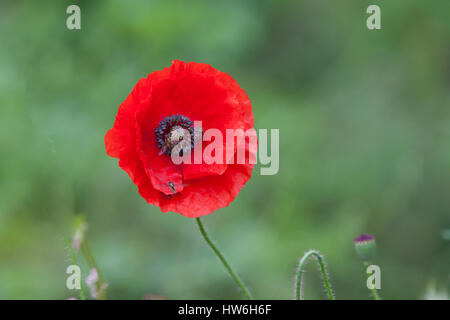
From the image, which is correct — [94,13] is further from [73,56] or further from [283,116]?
[283,116]

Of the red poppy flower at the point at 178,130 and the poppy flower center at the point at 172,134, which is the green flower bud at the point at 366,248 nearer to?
the red poppy flower at the point at 178,130

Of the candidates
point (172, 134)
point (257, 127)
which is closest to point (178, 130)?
point (172, 134)

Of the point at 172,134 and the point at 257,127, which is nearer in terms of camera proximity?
the point at 172,134

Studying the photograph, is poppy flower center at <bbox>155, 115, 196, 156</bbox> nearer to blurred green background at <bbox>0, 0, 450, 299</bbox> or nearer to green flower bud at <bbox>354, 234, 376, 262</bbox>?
green flower bud at <bbox>354, 234, 376, 262</bbox>

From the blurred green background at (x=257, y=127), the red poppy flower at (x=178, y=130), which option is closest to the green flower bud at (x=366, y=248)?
the red poppy flower at (x=178, y=130)

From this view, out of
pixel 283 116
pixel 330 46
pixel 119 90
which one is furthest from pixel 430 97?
pixel 119 90

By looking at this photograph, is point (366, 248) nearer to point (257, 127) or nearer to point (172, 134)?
point (172, 134)

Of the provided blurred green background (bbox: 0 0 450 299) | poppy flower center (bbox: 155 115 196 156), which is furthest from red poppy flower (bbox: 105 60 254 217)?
blurred green background (bbox: 0 0 450 299)
